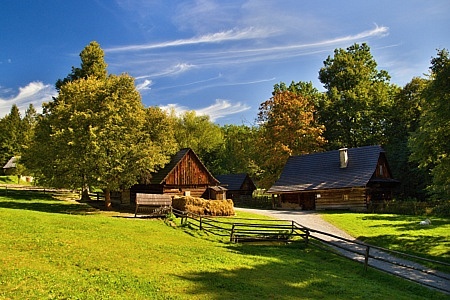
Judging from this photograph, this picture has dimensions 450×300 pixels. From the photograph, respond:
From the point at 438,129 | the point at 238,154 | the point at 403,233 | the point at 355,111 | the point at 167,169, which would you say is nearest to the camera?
the point at 438,129

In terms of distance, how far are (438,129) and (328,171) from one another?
76.5 ft

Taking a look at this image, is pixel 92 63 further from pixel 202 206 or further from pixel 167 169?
pixel 202 206

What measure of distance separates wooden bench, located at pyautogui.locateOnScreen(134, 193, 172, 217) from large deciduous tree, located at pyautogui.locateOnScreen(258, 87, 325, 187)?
26.5 meters

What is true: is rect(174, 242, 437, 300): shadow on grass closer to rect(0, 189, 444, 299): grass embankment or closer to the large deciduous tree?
rect(0, 189, 444, 299): grass embankment

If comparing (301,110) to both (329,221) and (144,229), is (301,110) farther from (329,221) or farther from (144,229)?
(144,229)

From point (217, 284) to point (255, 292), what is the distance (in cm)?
124

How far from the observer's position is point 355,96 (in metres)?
57.5

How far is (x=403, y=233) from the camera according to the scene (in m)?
24.8

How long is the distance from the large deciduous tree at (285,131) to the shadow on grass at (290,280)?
3482cm

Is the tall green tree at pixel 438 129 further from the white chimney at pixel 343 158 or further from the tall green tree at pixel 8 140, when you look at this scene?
the tall green tree at pixel 8 140

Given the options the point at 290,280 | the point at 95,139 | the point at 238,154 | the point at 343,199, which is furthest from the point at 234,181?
the point at 290,280

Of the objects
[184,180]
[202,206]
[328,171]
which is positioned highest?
[328,171]

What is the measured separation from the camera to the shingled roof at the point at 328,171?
41625 mm

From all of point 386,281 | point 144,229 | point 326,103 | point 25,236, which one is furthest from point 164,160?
point 326,103
